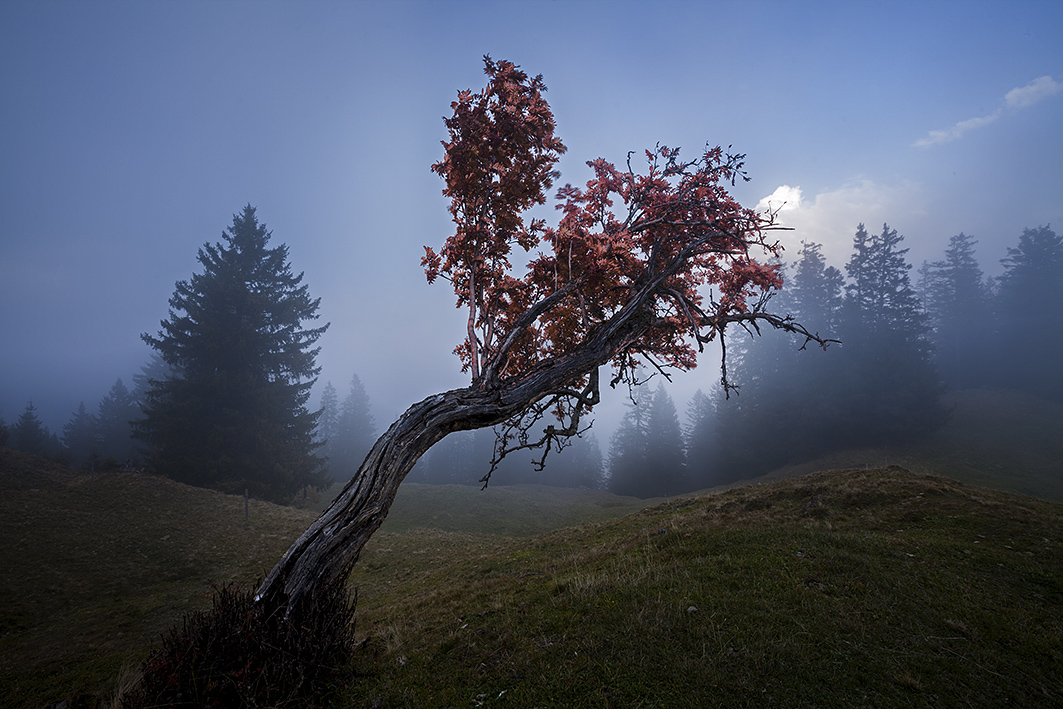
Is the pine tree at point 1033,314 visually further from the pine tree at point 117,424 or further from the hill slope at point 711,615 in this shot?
the pine tree at point 117,424

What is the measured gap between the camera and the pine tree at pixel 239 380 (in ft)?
75.7

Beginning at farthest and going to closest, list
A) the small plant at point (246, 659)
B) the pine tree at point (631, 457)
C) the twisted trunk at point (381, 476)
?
the pine tree at point (631, 457), the twisted trunk at point (381, 476), the small plant at point (246, 659)

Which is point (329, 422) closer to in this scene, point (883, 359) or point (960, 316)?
point (883, 359)

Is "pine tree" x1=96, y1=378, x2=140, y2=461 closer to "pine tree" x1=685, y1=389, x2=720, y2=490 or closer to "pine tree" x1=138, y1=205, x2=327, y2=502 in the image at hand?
"pine tree" x1=138, y1=205, x2=327, y2=502

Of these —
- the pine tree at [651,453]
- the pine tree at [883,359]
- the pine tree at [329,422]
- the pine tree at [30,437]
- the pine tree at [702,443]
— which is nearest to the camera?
the pine tree at [883,359]

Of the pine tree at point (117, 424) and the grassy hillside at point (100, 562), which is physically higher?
the pine tree at point (117, 424)

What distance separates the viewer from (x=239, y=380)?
78.6 ft

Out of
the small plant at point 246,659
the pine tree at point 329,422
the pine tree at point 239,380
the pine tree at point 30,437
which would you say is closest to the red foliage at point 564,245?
the small plant at point 246,659

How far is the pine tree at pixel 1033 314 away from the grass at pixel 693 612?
48627mm

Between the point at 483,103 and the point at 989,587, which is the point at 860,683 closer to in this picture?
the point at 989,587

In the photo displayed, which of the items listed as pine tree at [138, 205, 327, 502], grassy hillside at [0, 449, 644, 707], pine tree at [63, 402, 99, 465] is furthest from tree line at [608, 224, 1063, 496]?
pine tree at [63, 402, 99, 465]

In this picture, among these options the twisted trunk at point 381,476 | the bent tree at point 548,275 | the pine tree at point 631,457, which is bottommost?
the pine tree at point 631,457

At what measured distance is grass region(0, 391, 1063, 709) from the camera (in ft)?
10.6

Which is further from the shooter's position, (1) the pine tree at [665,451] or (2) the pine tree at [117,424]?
(1) the pine tree at [665,451]
